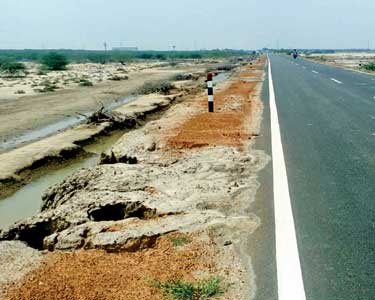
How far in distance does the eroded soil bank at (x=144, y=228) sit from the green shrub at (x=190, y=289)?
0.06m

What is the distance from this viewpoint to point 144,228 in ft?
16.6

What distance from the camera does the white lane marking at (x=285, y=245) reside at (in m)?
3.69

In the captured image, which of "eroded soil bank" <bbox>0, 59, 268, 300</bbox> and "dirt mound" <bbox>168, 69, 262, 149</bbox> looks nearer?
"eroded soil bank" <bbox>0, 59, 268, 300</bbox>

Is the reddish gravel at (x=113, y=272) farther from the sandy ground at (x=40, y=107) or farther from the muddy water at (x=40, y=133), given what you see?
the sandy ground at (x=40, y=107)

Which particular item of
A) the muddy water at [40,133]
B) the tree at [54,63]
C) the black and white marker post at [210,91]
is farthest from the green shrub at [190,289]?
the tree at [54,63]

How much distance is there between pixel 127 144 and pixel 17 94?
2263 centimetres

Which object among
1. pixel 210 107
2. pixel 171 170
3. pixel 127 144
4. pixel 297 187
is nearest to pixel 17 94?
pixel 210 107

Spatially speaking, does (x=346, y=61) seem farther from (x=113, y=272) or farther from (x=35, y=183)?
(x=113, y=272)

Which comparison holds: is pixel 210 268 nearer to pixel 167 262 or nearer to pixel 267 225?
pixel 167 262

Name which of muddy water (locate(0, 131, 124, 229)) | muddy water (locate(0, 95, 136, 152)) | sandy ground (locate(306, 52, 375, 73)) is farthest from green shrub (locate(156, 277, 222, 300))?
sandy ground (locate(306, 52, 375, 73))

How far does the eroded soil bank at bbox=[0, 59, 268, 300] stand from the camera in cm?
389

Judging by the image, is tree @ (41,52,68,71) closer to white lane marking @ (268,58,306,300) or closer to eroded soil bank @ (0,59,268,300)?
eroded soil bank @ (0,59,268,300)

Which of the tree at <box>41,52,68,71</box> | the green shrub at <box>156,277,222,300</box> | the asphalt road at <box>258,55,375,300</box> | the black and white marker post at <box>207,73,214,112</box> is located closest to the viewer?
the green shrub at <box>156,277,222,300</box>

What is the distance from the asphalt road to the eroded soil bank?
58cm
